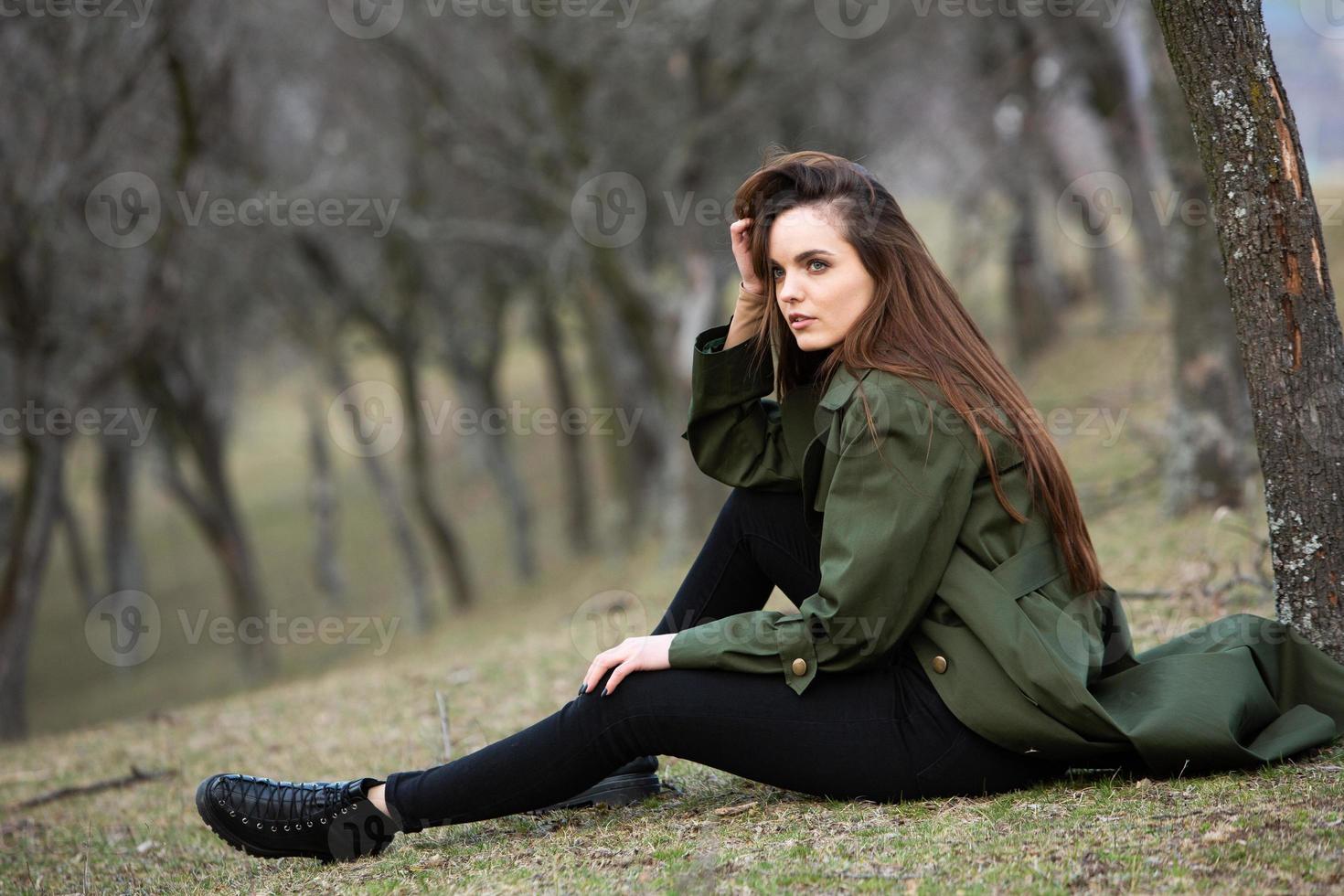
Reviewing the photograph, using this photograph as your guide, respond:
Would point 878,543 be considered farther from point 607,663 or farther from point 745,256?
point 745,256

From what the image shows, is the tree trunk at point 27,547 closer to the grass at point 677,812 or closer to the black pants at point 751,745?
the grass at point 677,812

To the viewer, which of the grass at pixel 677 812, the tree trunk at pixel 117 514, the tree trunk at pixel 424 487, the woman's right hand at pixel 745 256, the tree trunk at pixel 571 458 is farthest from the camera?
the tree trunk at pixel 571 458

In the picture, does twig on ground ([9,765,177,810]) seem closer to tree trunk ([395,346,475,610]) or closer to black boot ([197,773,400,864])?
black boot ([197,773,400,864])

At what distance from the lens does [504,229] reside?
12.9 meters

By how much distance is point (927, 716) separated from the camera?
2.79m

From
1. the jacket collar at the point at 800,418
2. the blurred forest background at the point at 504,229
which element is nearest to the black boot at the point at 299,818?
the jacket collar at the point at 800,418

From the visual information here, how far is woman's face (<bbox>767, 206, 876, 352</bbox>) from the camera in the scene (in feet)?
9.80

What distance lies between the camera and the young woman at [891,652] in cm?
271

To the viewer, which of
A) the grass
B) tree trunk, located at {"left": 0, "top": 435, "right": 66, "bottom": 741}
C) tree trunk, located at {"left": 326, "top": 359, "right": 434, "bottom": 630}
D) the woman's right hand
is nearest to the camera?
the grass

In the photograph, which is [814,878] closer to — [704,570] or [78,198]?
[704,570]

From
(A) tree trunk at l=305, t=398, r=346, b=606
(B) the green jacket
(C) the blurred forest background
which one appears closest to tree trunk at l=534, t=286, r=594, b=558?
(C) the blurred forest background

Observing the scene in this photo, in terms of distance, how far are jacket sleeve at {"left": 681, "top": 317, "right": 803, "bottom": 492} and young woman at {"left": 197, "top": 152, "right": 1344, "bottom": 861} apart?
8.2 inches

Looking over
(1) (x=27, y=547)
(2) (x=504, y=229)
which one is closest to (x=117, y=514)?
(2) (x=504, y=229)

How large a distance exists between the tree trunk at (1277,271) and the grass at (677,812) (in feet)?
1.85
